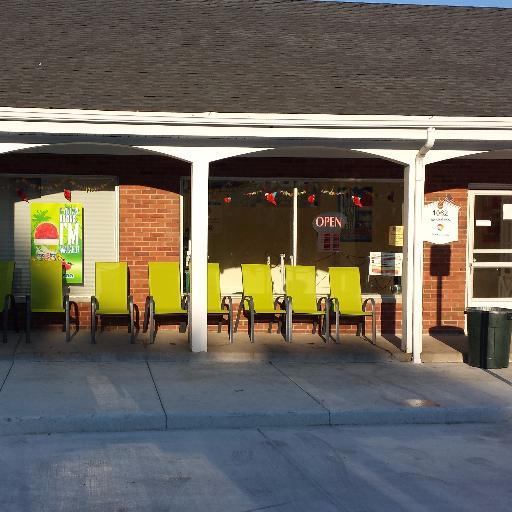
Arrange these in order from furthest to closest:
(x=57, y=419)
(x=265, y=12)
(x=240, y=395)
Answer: (x=265, y=12)
(x=240, y=395)
(x=57, y=419)

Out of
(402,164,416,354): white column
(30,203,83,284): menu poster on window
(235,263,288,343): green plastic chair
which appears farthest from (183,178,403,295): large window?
(402,164,416,354): white column

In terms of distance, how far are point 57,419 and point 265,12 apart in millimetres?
9046

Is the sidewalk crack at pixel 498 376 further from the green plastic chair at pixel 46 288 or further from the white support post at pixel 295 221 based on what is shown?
the green plastic chair at pixel 46 288

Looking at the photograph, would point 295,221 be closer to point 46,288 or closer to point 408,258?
point 408,258

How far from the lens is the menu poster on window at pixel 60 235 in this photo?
463 inches

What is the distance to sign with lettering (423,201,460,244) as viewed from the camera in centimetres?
1073

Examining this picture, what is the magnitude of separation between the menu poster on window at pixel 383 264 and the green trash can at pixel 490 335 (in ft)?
7.43

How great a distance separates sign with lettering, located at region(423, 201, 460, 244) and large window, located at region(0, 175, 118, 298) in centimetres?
429

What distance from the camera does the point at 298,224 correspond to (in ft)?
40.4

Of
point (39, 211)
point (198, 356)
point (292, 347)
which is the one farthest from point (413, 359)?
point (39, 211)

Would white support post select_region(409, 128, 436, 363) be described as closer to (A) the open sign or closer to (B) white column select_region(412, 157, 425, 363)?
(B) white column select_region(412, 157, 425, 363)

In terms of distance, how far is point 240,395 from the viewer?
8539 mm

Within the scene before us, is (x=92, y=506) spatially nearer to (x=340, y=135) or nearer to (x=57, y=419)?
(x=57, y=419)

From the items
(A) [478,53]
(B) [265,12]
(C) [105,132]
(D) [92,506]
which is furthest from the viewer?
(B) [265,12]
